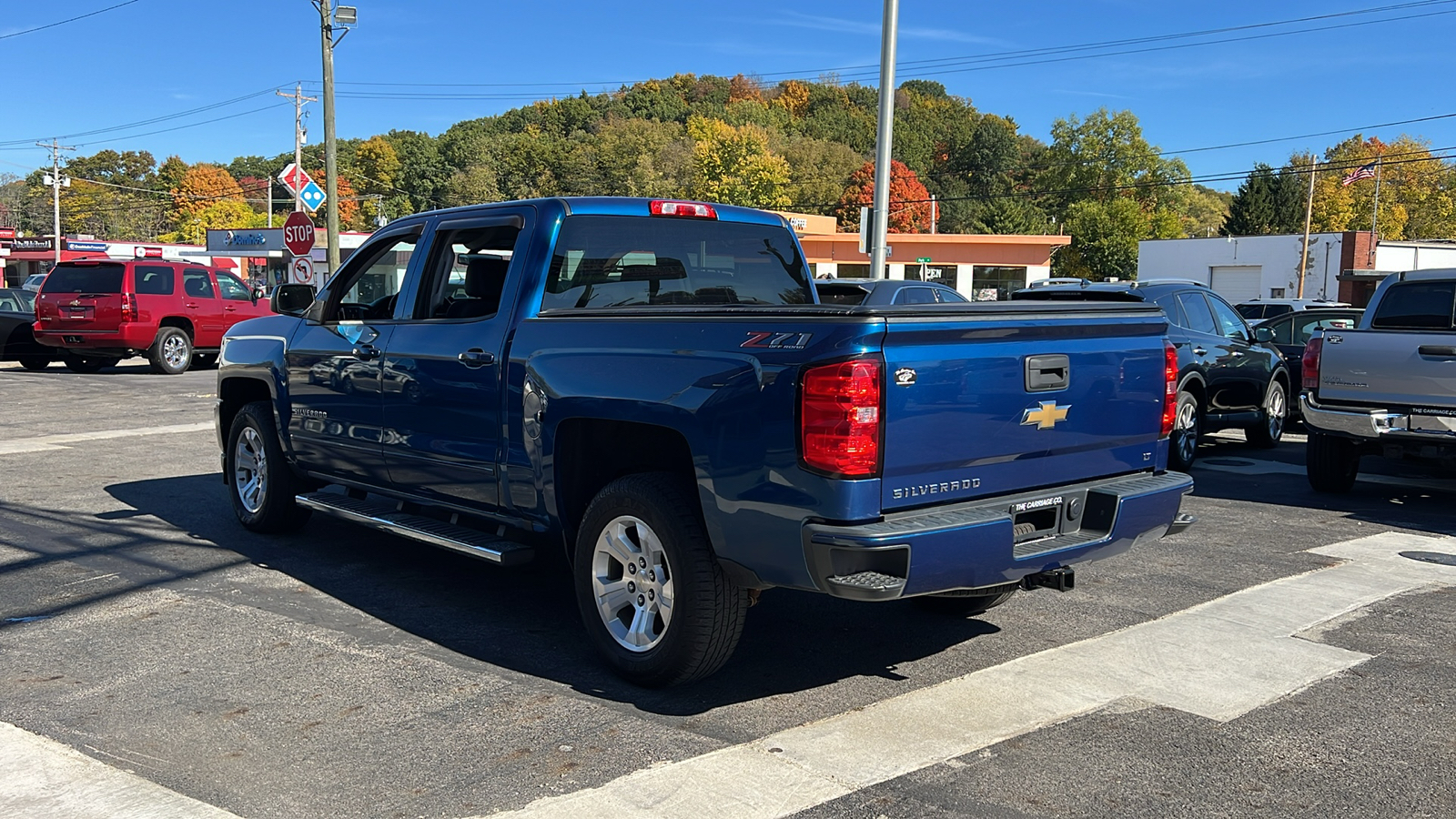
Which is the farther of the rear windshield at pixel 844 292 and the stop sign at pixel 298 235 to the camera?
the stop sign at pixel 298 235

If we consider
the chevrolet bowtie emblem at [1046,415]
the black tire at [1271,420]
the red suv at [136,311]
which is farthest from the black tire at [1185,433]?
the red suv at [136,311]

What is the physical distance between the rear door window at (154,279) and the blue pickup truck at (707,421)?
16009 millimetres

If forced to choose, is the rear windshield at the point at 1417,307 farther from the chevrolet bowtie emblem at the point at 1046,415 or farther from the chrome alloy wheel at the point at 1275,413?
the chevrolet bowtie emblem at the point at 1046,415

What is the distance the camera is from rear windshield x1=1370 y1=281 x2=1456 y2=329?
8.88 metres

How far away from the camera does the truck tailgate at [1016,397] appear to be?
13.6ft

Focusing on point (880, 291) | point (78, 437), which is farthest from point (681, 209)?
point (78, 437)

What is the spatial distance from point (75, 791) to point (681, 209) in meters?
3.69

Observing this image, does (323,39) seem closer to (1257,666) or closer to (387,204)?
(1257,666)

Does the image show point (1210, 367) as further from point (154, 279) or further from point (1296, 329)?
point (154, 279)

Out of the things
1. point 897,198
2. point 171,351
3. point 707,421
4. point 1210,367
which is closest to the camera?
point 707,421

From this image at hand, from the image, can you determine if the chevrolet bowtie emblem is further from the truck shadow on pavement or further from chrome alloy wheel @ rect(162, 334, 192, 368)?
chrome alloy wheel @ rect(162, 334, 192, 368)

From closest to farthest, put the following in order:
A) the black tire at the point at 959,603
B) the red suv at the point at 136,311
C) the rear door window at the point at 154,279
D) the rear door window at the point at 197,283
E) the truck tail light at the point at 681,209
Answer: the black tire at the point at 959,603 → the truck tail light at the point at 681,209 → the red suv at the point at 136,311 → the rear door window at the point at 154,279 → the rear door window at the point at 197,283

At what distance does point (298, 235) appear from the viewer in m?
22.0

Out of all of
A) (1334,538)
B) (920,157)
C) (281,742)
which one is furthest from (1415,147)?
(281,742)
